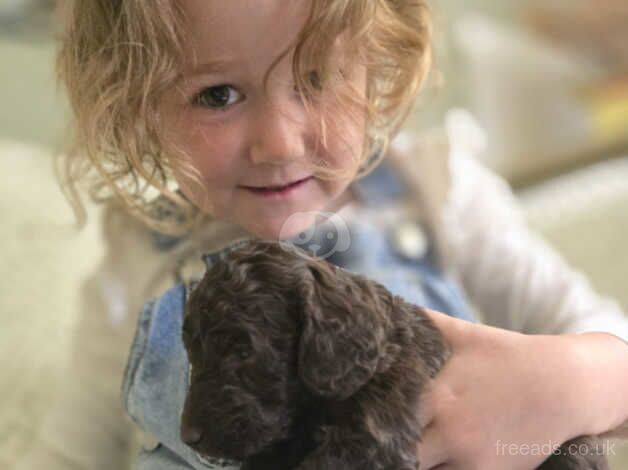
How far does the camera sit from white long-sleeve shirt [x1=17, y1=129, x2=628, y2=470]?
71 centimetres

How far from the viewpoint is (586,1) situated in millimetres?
1647

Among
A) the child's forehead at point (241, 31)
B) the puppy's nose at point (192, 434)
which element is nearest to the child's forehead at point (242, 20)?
the child's forehead at point (241, 31)

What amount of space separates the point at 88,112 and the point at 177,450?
0.79ft

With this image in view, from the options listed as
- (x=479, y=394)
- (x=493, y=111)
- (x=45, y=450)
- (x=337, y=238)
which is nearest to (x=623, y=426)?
(x=479, y=394)

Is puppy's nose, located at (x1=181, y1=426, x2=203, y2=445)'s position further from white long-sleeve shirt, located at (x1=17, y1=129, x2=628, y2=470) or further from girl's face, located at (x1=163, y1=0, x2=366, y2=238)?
white long-sleeve shirt, located at (x1=17, y1=129, x2=628, y2=470)

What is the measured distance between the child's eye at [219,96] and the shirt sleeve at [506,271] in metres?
0.22

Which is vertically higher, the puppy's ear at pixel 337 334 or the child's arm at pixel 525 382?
the puppy's ear at pixel 337 334

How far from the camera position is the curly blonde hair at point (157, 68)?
50 cm

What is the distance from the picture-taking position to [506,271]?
0.75m

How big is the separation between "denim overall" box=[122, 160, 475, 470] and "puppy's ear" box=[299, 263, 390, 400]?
39 mm

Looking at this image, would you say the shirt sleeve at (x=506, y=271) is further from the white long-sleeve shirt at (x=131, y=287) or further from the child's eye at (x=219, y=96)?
the child's eye at (x=219, y=96)

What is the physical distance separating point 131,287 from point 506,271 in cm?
36

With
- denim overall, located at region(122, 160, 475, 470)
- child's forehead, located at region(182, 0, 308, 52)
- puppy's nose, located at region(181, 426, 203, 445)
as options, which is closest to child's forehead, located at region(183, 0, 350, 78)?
child's forehead, located at region(182, 0, 308, 52)

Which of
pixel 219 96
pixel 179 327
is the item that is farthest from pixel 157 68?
pixel 179 327
